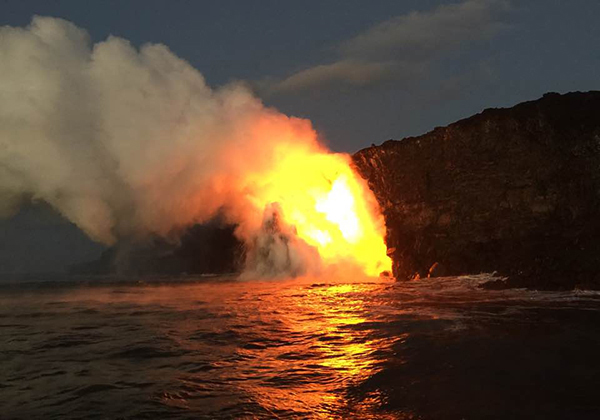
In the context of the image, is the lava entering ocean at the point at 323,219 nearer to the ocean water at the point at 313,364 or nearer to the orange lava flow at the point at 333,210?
the orange lava flow at the point at 333,210

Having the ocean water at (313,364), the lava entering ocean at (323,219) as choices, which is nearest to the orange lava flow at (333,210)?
the lava entering ocean at (323,219)

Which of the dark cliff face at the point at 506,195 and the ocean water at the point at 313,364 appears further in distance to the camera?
the dark cliff face at the point at 506,195

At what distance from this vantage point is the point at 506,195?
4228 centimetres

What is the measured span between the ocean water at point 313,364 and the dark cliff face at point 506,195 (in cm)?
1318

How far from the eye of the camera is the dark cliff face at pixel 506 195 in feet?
119

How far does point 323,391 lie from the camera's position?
1036 centimetres

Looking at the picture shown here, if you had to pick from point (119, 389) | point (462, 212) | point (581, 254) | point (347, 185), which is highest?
point (347, 185)

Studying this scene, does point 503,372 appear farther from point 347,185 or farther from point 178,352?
point 347,185

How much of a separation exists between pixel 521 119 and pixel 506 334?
31154mm

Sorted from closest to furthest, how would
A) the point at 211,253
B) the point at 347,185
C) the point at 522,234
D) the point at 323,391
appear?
1. the point at 323,391
2. the point at 522,234
3. the point at 347,185
4. the point at 211,253

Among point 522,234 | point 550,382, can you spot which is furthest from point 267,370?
point 522,234

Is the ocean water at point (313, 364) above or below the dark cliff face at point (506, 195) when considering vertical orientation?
below

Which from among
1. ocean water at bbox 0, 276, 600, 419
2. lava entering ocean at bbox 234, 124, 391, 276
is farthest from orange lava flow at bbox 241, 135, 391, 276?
ocean water at bbox 0, 276, 600, 419

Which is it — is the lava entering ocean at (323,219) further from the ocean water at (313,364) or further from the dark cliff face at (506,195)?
the ocean water at (313,364)
